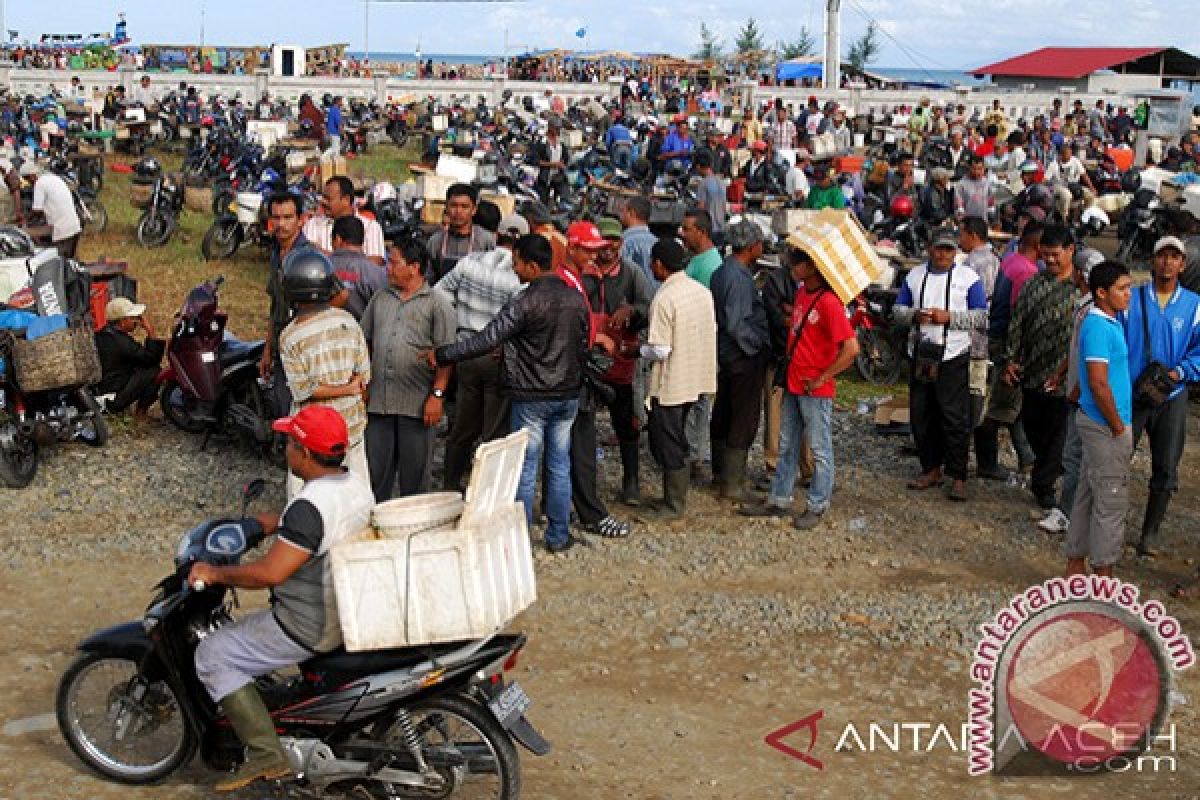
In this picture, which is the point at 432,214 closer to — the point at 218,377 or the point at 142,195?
the point at 142,195

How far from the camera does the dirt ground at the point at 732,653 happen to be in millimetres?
4996

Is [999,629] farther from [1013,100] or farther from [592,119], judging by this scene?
[1013,100]

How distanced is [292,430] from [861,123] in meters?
30.0

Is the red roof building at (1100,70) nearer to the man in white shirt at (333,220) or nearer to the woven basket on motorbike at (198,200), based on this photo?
the woven basket on motorbike at (198,200)

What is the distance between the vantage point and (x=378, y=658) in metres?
4.34

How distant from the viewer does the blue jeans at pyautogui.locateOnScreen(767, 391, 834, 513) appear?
7.54 metres

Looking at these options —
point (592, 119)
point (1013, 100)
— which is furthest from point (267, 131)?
point (1013, 100)

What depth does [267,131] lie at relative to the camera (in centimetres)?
2253

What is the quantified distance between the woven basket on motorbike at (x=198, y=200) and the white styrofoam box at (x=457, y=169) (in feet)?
14.6

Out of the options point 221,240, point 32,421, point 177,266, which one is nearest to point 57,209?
point 177,266

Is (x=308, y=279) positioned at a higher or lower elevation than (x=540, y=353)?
higher

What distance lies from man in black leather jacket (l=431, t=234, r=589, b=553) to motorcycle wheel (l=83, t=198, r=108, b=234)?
1160cm

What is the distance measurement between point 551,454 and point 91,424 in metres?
3.10

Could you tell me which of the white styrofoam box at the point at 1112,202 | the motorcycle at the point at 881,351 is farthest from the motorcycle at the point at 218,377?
the white styrofoam box at the point at 1112,202
